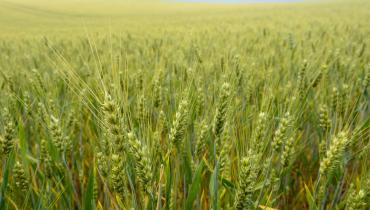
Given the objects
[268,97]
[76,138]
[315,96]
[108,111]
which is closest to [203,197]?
[268,97]

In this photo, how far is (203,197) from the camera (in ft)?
4.32

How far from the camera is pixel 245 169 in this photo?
80 cm

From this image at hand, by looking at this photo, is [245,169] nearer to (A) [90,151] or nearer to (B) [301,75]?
(B) [301,75]

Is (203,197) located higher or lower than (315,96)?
lower

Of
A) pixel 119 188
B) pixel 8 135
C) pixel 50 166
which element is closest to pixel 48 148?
pixel 50 166

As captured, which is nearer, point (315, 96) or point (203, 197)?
point (203, 197)

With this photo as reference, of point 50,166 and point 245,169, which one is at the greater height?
point 245,169

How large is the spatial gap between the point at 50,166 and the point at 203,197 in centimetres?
64

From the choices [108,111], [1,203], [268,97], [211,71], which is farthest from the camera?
[211,71]

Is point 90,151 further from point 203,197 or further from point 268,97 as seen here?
point 268,97

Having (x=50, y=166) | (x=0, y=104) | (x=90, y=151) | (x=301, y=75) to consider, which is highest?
(x=301, y=75)

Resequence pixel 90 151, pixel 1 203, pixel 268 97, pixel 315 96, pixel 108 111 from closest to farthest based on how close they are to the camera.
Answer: pixel 108 111 < pixel 1 203 < pixel 268 97 < pixel 90 151 < pixel 315 96

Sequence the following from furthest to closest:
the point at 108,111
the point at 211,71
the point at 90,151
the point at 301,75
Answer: the point at 211,71 < the point at 90,151 < the point at 301,75 < the point at 108,111

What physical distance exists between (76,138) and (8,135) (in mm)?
→ 717
